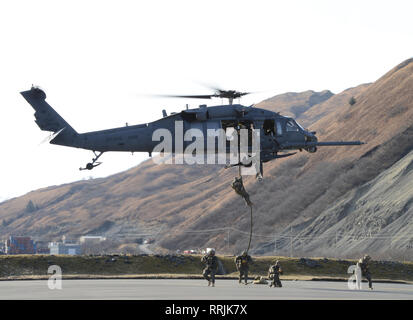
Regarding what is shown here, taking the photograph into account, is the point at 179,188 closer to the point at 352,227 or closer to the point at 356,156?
the point at 356,156

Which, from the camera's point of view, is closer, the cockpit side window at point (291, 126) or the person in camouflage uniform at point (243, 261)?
the person in camouflage uniform at point (243, 261)

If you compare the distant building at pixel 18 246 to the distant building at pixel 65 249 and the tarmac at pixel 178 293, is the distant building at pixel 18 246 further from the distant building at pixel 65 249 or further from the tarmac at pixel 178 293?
the tarmac at pixel 178 293

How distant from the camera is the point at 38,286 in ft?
99.1

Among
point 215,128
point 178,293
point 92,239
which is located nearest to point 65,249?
point 92,239

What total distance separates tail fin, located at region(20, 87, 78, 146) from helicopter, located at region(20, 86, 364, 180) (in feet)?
1.26

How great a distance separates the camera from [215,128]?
121ft

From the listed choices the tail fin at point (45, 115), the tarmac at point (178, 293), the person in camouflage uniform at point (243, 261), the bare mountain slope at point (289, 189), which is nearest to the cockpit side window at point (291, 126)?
the person in camouflage uniform at point (243, 261)

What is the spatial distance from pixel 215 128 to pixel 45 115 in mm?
11089

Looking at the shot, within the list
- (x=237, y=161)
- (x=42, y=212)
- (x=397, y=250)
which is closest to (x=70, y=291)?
(x=237, y=161)

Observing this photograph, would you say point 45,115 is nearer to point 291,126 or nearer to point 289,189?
point 291,126

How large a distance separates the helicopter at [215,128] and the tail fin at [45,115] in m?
0.38

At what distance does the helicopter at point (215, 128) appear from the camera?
3681 centimetres

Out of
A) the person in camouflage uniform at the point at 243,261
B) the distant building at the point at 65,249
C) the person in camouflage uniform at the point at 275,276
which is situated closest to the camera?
the person in camouflage uniform at the point at 275,276

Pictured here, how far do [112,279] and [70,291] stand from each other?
9.06m
